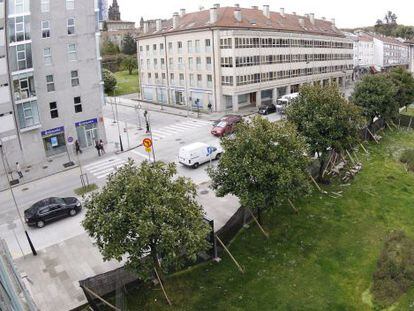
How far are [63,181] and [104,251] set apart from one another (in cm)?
1824

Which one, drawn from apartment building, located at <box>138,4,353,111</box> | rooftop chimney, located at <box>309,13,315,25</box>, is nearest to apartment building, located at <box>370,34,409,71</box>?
rooftop chimney, located at <box>309,13,315,25</box>

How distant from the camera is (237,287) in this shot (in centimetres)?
1870

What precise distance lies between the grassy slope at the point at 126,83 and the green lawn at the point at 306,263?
59.8 metres

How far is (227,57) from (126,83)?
42182 mm

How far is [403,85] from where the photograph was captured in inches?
1858

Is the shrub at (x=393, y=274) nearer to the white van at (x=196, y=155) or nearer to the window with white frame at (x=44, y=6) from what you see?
the white van at (x=196, y=155)

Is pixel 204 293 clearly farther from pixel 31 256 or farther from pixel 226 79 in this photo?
pixel 226 79

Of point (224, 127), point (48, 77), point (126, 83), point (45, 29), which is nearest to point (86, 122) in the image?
point (48, 77)

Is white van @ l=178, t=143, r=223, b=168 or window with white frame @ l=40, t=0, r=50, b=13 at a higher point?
window with white frame @ l=40, t=0, r=50, b=13

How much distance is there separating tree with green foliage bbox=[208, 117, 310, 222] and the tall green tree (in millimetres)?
4229

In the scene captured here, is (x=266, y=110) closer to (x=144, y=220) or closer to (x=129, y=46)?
(x=144, y=220)

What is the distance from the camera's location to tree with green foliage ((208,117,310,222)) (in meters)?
20.3

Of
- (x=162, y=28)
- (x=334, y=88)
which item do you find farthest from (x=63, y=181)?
(x=162, y=28)

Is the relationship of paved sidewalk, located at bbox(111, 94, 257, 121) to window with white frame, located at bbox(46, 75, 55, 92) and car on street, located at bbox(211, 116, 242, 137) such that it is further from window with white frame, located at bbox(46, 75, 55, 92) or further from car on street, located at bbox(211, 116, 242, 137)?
window with white frame, located at bbox(46, 75, 55, 92)
